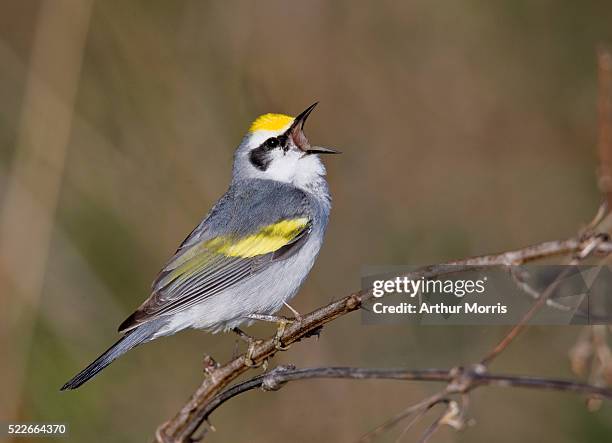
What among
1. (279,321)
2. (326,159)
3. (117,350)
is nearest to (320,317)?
(279,321)

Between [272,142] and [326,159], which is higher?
[326,159]

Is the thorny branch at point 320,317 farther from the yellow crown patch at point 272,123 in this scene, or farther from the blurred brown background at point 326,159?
the blurred brown background at point 326,159

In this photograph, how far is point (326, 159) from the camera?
6.42 m

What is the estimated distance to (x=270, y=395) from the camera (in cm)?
559

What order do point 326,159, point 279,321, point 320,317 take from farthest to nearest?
point 326,159 → point 279,321 → point 320,317

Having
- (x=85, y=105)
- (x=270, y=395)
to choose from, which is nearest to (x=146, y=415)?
(x=270, y=395)

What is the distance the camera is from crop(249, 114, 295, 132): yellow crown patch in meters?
4.99

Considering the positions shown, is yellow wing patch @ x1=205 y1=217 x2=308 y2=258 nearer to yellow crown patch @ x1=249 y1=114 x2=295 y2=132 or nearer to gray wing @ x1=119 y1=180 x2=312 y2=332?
gray wing @ x1=119 y1=180 x2=312 y2=332

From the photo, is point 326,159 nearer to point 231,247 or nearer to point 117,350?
point 231,247

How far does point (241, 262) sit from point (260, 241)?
19 cm

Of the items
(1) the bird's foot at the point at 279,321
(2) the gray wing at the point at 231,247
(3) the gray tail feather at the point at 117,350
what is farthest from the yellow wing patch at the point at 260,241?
(3) the gray tail feather at the point at 117,350

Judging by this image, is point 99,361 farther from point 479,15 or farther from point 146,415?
point 479,15

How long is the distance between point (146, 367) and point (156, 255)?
895 millimetres

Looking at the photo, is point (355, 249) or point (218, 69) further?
point (218, 69)
